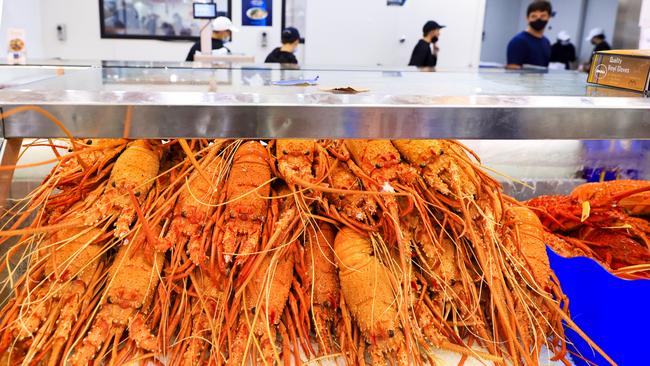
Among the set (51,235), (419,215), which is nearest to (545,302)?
(419,215)

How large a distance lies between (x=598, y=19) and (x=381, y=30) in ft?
21.0

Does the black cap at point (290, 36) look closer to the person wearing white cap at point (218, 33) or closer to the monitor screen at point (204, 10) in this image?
the person wearing white cap at point (218, 33)

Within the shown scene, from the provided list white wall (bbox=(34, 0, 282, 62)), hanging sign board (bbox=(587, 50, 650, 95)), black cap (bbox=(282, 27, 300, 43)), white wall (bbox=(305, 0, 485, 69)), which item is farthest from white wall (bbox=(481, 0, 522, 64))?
hanging sign board (bbox=(587, 50, 650, 95))

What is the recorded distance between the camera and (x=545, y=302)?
1.09 m

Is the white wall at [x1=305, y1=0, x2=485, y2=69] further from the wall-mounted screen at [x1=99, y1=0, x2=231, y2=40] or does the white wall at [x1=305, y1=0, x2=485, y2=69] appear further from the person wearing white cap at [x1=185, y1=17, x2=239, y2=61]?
the person wearing white cap at [x1=185, y1=17, x2=239, y2=61]

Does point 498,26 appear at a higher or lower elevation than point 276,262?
higher

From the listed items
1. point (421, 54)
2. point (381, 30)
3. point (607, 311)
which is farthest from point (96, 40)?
point (607, 311)

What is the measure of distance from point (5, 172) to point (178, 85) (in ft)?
1.02

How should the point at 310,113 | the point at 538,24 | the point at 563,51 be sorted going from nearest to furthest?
the point at 310,113 → the point at 538,24 → the point at 563,51

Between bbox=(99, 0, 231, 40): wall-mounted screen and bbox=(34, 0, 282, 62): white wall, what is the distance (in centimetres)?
8

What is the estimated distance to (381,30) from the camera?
5.88 m

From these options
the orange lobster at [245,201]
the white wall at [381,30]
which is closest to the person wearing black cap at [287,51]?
the white wall at [381,30]

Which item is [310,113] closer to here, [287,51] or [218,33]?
[287,51]

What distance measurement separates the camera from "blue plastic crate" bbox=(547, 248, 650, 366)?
984 mm
